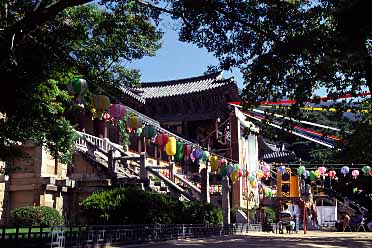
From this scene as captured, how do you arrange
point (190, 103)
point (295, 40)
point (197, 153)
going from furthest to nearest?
point (190, 103), point (197, 153), point (295, 40)

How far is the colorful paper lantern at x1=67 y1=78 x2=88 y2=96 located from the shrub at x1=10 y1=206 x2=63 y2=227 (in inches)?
258

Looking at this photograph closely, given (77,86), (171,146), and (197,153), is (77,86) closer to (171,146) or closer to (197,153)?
(171,146)

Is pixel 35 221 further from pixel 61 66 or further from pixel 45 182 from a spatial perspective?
pixel 61 66

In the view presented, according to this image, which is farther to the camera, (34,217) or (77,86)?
(34,217)

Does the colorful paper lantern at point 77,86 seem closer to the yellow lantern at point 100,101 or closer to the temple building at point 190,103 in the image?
the yellow lantern at point 100,101

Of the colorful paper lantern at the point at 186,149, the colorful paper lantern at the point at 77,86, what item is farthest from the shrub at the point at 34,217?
the colorful paper lantern at the point at 77,86

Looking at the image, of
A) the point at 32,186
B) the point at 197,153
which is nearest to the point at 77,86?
the point at 32,186

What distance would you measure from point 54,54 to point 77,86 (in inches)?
32.1

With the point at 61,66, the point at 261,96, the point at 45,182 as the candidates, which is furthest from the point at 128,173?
the point at 61,66

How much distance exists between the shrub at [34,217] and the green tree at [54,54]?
5420 millimetres

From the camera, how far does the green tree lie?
8.63 m

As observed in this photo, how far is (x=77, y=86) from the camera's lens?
9750 millimetres

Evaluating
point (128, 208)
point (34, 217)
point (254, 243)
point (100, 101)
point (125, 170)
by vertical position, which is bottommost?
point (254, 243)

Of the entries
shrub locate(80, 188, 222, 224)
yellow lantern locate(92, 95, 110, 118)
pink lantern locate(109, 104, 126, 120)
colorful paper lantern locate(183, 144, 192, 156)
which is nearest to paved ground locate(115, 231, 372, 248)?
shrub locate(80, 188, 222, 224)
